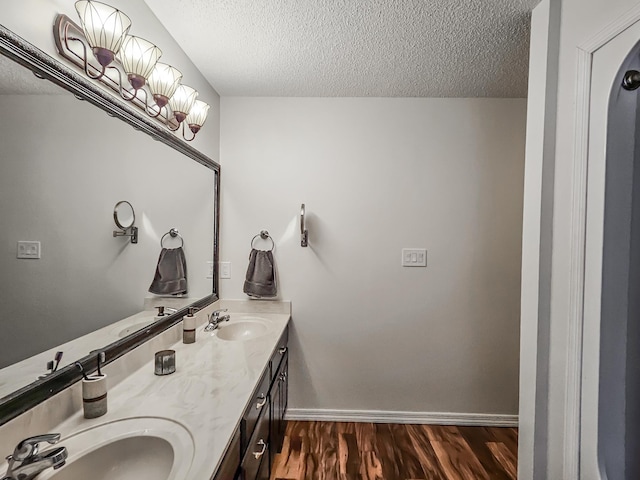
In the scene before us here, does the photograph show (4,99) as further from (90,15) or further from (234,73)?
(234,73)

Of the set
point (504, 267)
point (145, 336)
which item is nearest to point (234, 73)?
point (145, 336)

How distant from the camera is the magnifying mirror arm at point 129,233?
1301 millimetres

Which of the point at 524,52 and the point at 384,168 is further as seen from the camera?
the point at 384,168

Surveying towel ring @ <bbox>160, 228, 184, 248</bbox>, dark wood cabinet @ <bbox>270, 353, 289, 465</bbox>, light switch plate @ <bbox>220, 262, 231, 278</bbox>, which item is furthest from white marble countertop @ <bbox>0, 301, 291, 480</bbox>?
light switch plate @ <bbox>220, 262, 231, 278</bbox>

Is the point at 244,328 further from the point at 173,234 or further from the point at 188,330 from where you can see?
the point at 173,234

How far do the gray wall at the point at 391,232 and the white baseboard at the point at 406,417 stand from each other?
40 millimetres

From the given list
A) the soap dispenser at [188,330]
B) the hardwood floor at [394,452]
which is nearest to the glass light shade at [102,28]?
the soap dispenser at [188,330]

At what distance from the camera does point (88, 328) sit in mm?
1141

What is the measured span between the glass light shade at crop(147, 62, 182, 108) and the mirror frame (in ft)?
0.36

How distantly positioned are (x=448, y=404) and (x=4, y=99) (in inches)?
110

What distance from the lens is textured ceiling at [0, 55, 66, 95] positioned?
0.82 m

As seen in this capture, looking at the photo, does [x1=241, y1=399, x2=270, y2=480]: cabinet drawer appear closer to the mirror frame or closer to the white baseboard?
the mirror frame

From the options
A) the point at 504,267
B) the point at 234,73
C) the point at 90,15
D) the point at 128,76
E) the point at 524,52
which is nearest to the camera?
the point at 90,15

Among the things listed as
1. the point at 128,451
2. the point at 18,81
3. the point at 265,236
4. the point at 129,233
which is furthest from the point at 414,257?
the point at 18,81
